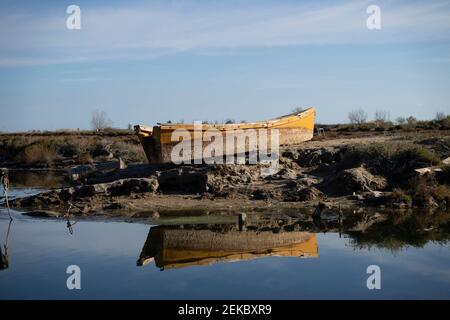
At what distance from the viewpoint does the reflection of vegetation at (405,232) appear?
14.3m

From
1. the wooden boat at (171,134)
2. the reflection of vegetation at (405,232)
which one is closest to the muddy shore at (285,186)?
the wooden boat at (171,134)

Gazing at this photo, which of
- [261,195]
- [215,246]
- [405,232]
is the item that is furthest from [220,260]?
[261,195]

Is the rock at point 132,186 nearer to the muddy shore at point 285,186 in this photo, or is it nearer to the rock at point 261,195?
the muddy shore at point 285,186

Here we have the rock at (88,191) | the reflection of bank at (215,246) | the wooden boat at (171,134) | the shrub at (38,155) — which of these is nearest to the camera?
the reflection of bank at (215,246)

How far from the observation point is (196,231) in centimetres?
1566

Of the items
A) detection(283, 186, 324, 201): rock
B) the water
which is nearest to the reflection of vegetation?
the water

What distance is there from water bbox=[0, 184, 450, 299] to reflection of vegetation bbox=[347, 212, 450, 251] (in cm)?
2

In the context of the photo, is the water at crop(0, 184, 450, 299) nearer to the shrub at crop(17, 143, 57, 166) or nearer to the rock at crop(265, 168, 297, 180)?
the rock at crop(265, 168, 297, 180)

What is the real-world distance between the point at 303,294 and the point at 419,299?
184 cm

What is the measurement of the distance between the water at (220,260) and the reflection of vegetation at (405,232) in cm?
2

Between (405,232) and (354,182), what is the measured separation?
4.41 meters

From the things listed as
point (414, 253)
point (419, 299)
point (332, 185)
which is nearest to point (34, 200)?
point (332, 185)
